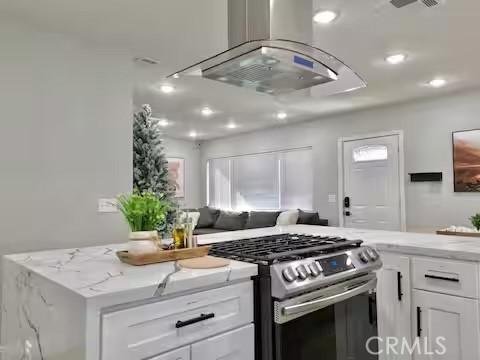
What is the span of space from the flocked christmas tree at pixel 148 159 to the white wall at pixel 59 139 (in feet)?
1.26

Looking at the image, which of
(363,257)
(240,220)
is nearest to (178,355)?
(363,257)

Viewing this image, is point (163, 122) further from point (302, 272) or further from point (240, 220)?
point (302, 272)

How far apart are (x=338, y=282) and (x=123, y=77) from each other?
254 centimetres

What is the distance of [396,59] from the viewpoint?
11.3 feet

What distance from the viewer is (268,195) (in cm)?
728

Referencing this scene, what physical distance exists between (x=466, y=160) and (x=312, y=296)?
3.89m

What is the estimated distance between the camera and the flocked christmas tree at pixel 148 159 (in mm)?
3598

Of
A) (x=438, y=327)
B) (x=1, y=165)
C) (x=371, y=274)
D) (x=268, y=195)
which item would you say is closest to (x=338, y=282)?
(x=371, y=274)

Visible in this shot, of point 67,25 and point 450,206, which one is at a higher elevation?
point 67,25

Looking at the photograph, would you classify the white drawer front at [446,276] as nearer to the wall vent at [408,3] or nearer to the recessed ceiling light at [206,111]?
the wall vent at [408,3]

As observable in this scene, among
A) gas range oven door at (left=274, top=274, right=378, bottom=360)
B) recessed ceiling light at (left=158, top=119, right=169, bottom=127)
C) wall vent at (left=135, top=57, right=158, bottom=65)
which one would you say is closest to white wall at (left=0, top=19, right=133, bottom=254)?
wall vent at (left=135, top=57, right=158, bottom=65)

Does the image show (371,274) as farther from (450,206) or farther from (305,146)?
(305,146)

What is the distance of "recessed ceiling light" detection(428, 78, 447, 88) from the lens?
4.11 meters

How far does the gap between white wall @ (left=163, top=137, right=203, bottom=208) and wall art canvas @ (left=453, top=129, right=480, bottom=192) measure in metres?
5.37
